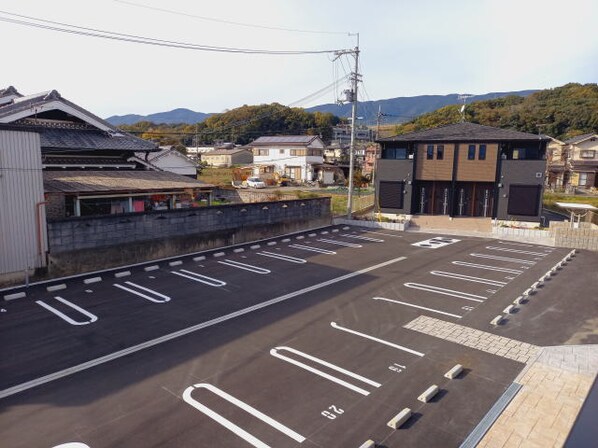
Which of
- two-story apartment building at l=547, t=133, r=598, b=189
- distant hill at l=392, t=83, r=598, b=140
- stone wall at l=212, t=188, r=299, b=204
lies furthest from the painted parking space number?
distant hill at l=392, t=83, r=598, b=140

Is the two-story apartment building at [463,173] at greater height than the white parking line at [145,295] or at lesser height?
greater

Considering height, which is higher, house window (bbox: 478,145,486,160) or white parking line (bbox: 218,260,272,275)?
house window (bbox: 478,145,486,160)

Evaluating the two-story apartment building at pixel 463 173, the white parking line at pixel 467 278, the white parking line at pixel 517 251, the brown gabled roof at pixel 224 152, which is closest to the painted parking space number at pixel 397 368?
the white parking line at pixel 467 278

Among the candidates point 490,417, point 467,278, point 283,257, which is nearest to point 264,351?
point 490,417

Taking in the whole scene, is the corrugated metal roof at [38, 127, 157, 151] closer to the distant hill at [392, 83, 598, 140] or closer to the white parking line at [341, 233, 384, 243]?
the white parking line at [341, 233, 384, 243]

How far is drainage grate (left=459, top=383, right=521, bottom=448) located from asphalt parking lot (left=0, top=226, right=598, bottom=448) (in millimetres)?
92

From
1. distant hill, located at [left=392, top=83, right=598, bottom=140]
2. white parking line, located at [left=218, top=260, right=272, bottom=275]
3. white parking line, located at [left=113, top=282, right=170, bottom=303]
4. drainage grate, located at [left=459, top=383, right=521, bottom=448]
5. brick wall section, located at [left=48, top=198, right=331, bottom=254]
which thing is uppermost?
distant hill, located at [left=392, top=83, right=598, bottom=140]

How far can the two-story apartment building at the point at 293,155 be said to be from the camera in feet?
172

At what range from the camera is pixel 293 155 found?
53406 millimetres

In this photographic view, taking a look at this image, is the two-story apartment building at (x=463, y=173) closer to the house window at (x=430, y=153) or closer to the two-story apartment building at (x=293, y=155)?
the house window at (x=430, y=153)

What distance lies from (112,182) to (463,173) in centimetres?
1936

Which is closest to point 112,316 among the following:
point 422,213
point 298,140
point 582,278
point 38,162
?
point 38,162

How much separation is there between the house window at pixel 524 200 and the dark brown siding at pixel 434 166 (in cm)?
365

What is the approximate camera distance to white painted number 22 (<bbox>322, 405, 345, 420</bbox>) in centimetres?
580
